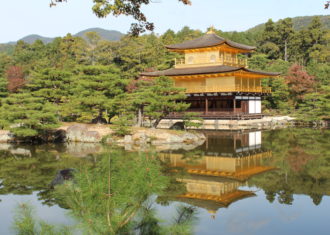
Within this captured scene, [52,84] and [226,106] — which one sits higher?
[52,84]

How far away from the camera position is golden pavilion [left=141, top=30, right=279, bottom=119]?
3284 centimetres

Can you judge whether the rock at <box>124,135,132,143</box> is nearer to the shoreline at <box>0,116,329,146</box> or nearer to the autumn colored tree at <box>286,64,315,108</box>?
the shoreline at <box>0,116,329,146</box>

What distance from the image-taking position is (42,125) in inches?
834

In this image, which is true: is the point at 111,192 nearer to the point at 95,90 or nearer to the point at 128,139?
the point at 128,139

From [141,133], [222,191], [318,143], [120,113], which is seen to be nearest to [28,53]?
[120,113]

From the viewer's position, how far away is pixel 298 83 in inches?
1538

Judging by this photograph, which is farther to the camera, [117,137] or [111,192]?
[117,137]

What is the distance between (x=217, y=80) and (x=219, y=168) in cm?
2127

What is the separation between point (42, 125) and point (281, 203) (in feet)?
51.3

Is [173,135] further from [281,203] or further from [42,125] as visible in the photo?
[281,203]

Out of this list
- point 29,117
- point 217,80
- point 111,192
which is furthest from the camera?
point 217,80

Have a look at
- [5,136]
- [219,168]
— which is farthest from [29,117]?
[219,168]

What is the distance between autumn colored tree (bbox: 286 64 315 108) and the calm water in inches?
779

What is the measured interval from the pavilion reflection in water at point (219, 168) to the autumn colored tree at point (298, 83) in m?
19.4
